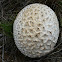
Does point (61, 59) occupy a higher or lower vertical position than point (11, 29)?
lower

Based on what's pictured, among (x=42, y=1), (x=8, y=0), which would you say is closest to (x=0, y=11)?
(x=8, y=0)

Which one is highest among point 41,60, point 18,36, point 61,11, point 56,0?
point 56,0

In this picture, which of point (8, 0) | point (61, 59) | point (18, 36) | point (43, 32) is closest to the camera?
point (43, 32)

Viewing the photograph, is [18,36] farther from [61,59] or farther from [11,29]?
[61,59]

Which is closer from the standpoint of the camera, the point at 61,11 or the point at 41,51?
the point at 41,51

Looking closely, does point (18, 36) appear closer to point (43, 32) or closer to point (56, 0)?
point (43, 32)

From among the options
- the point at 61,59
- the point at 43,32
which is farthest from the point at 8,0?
the point at 61,59

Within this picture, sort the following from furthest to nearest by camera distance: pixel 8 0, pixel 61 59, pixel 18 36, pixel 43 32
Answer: pixel 8 0
pixel 61 59
pixel 18 36
pixel 43 32
